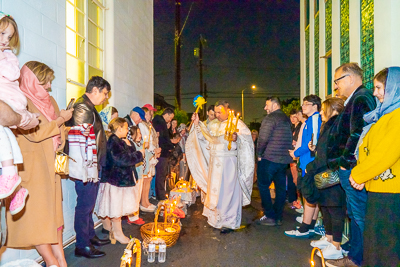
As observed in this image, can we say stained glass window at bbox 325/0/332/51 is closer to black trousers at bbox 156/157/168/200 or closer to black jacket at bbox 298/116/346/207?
black jacket at bbox 298/116/346/207

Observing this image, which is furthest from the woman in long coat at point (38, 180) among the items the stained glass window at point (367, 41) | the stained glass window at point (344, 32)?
the stained glass window at point (344, 32)

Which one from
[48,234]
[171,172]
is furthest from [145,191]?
[48,234]

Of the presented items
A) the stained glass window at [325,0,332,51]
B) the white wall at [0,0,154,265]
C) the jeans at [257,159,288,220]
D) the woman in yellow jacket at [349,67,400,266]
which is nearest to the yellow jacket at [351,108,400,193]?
the woman in yellow jacket at [349,67,400,266]

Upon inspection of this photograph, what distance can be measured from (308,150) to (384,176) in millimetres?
1952

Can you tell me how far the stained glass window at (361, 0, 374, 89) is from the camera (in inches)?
197

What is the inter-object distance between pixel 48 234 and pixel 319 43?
358 inches

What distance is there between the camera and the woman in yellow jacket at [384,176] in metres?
2.45

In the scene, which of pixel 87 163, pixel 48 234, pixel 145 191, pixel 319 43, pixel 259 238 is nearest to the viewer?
pixel 48 234

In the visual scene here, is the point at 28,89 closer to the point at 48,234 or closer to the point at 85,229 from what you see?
the point at 48,234

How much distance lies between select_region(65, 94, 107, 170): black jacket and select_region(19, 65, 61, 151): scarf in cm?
54

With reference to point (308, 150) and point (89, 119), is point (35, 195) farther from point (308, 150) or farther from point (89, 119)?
point (308, 150)

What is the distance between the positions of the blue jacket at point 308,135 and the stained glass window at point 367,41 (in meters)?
1.34

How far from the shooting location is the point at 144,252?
3.69 meters

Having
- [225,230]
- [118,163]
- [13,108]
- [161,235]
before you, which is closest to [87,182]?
[118,163]
